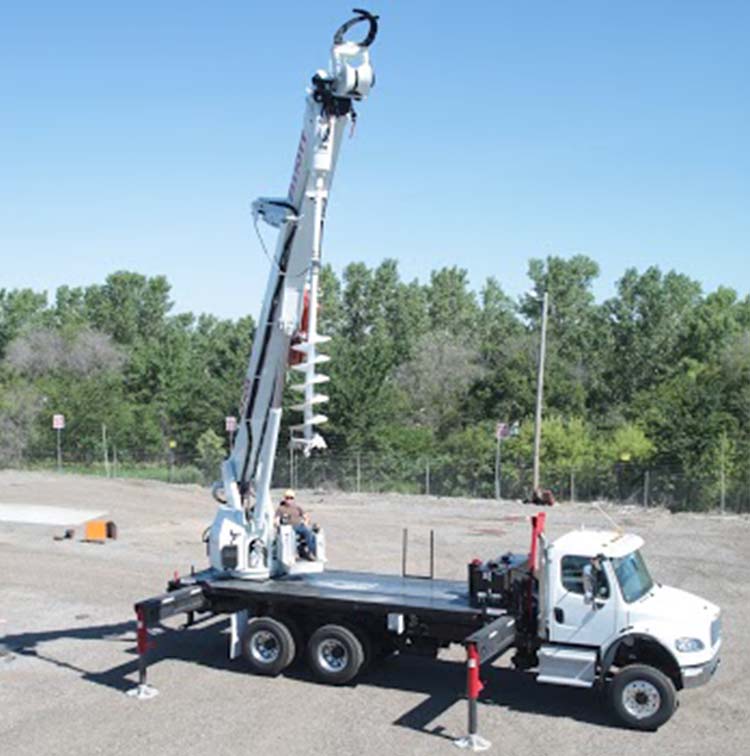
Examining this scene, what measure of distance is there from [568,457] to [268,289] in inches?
1206

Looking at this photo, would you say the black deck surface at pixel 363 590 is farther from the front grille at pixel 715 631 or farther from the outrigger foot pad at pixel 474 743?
the front grille at pixel 715 631

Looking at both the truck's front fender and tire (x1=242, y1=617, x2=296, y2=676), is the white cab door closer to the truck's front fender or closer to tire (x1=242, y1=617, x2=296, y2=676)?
the truck's front fender

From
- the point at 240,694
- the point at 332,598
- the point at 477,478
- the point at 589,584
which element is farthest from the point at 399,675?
the point at 477,478

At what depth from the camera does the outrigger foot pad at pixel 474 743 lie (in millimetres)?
11633

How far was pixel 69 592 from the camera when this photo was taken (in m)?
20.8

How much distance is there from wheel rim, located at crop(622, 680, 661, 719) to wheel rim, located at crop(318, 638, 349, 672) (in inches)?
Result: 151

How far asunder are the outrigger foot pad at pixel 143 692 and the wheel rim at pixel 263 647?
145 centimetres

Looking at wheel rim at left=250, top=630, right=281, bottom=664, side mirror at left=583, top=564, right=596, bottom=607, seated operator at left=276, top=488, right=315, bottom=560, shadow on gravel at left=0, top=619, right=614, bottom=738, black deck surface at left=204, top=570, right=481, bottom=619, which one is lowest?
shadow on gravel at left=0, top=619, right=614, bottom=738

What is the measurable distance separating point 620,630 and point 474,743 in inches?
89.2

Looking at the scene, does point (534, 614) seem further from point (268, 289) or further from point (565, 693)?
point (268, 289)

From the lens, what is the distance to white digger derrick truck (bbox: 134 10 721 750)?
12383 millimetres

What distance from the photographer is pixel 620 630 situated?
12.5 m

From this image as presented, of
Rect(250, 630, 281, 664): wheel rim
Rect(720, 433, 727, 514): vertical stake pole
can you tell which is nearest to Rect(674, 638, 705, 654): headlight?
Rect(250, 630, 281, 664): wheel rim

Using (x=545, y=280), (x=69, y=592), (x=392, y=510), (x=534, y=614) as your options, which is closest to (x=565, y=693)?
(x=534, y=614)
